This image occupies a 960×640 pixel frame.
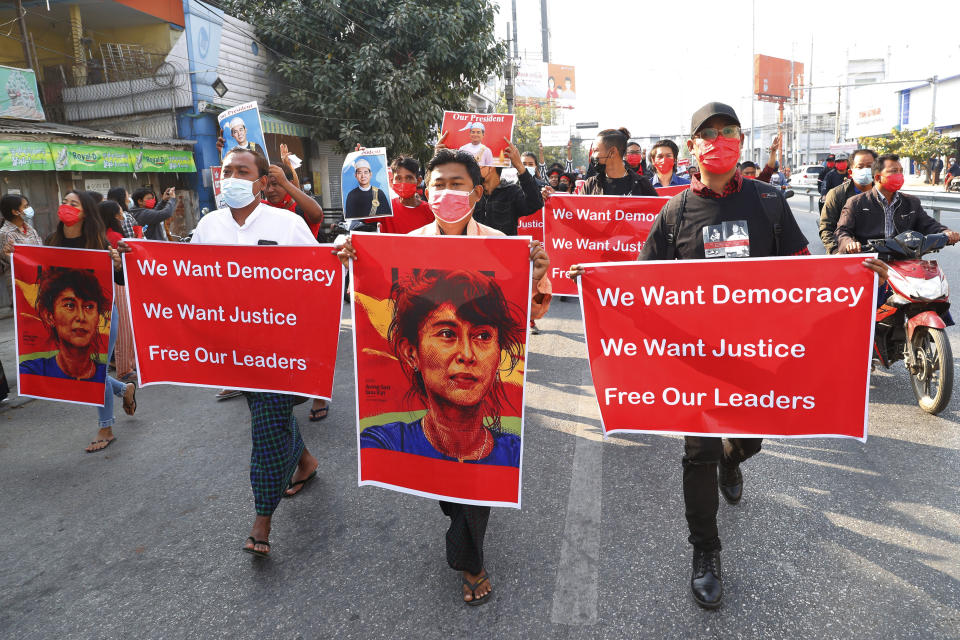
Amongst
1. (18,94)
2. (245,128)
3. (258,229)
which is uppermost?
(18,94)

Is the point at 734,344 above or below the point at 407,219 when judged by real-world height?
below

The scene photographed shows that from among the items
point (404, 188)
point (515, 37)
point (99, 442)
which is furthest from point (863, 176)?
point (515, 37)

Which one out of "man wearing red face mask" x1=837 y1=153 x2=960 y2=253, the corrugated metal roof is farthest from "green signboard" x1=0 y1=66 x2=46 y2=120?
"man wearing red face mask" x1=837 y1=153 x2=960 y2=253

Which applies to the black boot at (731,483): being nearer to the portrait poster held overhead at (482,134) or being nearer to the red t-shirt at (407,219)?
the red t-shirt at (407,219)

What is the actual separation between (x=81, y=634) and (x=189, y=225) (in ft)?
50.3

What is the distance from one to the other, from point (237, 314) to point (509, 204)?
2.48 metres

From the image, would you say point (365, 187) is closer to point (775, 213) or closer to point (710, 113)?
point (710, 113)

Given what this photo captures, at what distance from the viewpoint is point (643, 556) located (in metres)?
3.12

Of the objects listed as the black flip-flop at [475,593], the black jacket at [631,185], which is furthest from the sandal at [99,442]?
the black jacket at [631,185]

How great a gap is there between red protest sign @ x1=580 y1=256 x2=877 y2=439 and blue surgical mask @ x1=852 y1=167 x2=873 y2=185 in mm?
4402

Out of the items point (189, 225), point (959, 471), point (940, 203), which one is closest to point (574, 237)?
point (959, 471)

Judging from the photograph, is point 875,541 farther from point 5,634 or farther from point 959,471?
point 5,634

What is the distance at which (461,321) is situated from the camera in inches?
111

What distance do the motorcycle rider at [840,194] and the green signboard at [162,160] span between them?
42.6 ft
